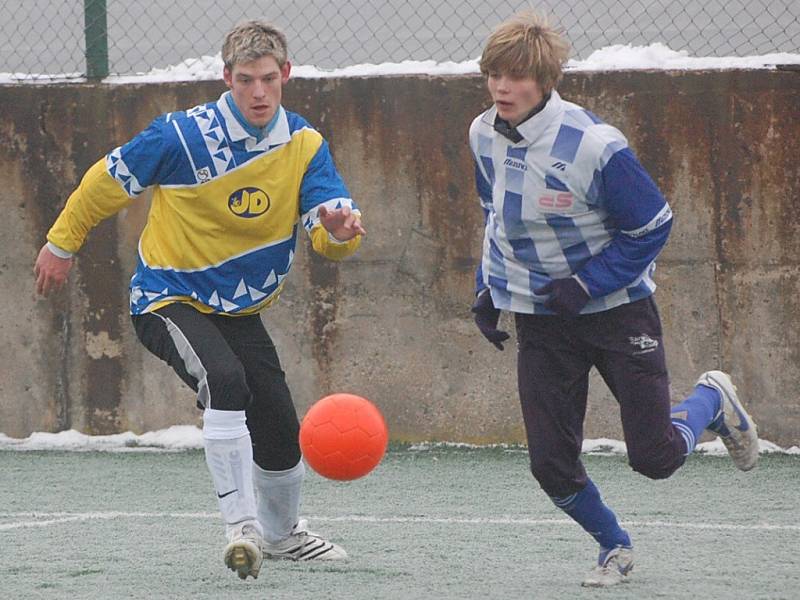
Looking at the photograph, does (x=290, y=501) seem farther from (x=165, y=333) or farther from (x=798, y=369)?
(x=798, y=369)

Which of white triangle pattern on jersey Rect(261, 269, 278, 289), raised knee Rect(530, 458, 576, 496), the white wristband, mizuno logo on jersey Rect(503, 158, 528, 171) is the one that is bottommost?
raised knee Rect(530, 458, 576, 496)

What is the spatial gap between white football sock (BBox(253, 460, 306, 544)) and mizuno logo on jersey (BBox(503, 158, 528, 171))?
1581 millimetres

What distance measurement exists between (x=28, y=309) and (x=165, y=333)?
391 cm

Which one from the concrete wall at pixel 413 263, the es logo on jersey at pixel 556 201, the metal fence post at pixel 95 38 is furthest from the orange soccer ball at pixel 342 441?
the metal fence post at pixel 95 38

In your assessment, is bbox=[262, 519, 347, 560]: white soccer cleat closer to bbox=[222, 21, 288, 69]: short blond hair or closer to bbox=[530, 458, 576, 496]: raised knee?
bbox=[530, 458, 576, 496]: raised knee

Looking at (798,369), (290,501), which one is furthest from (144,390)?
(798,369)

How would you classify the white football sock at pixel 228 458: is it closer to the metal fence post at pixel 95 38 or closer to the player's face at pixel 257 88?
the player's face at pixel 257 88

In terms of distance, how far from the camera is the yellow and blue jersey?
18.1 ft

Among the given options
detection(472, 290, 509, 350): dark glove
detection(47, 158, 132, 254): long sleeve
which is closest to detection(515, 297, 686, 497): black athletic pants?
detection(472, 290, 509, 350): dark glove

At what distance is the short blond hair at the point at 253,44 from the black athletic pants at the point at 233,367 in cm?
95

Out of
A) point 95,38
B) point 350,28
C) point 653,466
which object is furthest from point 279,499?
point 95,38

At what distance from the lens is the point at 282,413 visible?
571 cm

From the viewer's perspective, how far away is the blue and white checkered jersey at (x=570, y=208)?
4863mm

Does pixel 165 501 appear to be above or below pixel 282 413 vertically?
below
